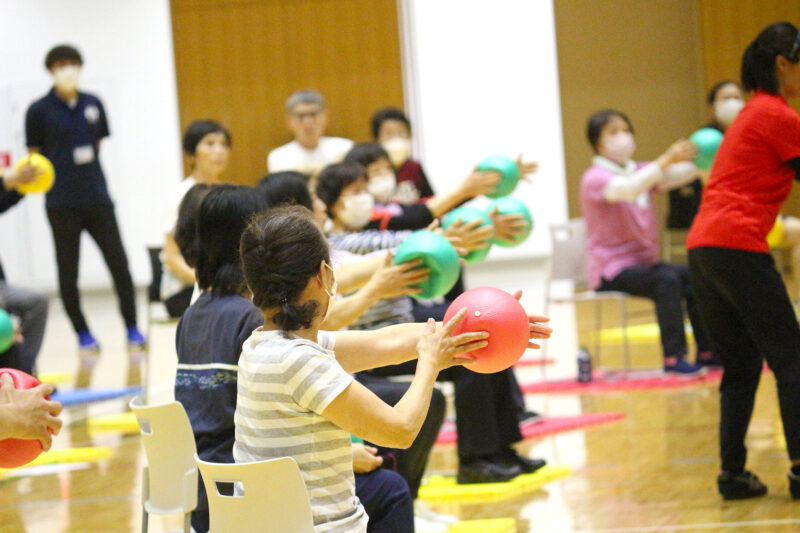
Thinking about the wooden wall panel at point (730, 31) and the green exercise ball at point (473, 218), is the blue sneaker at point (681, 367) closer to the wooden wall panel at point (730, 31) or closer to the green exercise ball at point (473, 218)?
the green exercise ball at point (473, 218)

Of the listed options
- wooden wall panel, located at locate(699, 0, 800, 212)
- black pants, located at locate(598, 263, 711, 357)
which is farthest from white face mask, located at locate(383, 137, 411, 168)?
wooden wall panel, located at locate(699, 0, 800, 212)

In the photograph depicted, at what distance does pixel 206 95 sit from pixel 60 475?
5.17 meters

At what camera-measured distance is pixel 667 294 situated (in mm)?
5707

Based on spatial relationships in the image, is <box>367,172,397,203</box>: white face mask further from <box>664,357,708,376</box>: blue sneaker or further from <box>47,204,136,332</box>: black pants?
<box>47,204,136,332</box>: black pants

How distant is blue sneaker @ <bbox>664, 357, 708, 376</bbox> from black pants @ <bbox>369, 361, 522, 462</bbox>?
1.91 meters

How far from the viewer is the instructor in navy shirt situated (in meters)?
7.08

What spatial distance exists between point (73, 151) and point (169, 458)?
5.04 metres

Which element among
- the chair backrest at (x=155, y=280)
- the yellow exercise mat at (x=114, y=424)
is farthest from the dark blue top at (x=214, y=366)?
the chair backrest at (x=155, y=280)

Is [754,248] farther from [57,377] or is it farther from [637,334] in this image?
[57,377]

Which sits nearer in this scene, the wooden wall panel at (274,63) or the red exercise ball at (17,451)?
the red exercise ball at (17,451)

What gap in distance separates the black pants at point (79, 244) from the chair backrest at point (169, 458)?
467cm

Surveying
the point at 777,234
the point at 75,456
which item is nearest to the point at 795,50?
the point at 777,234

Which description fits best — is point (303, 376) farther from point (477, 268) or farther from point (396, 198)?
point (477, 268)

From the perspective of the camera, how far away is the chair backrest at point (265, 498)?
194 centimetres
